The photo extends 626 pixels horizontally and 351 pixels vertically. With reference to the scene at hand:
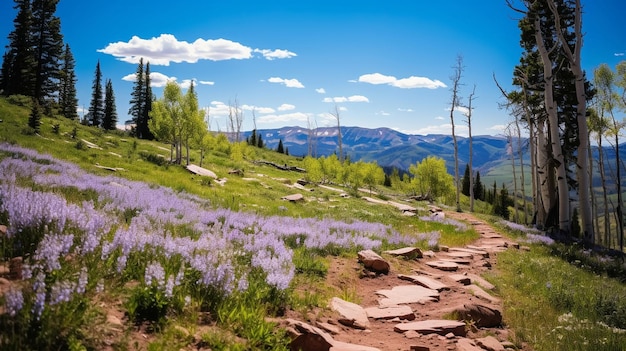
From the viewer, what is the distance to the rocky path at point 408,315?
432 centimetres

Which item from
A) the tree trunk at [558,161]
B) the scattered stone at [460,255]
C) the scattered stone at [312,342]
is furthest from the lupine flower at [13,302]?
the tree trunk at [558,161]

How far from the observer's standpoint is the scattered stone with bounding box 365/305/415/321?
17.6 ft

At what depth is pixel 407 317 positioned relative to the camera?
539cm

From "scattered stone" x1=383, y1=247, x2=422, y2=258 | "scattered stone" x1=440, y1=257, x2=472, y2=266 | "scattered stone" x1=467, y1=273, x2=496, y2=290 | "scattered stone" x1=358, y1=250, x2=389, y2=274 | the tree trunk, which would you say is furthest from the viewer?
the tree trunk

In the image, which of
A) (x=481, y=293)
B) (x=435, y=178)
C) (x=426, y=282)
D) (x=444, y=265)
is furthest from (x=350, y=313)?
(x=435, y=178)

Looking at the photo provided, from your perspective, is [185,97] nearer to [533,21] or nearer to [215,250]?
[533,21]

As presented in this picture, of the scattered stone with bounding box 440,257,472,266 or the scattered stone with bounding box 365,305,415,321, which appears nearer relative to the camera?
the scattered stone with bounding box 365,305,415,321

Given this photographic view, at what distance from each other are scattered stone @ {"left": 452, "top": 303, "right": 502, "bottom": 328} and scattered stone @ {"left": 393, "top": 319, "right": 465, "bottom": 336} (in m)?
0.49

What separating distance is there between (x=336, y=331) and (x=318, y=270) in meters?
2.28

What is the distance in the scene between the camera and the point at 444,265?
8953 mm

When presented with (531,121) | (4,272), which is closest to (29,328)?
(4,272)

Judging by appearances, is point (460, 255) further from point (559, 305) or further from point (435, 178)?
point (435, 178)

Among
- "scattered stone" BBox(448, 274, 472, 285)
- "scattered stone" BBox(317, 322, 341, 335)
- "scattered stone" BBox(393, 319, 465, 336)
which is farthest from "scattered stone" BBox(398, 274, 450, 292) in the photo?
"scattered stone" BBox(317, 322, 341, 335)

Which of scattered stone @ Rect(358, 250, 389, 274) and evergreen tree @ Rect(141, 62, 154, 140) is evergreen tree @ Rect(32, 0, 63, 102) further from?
scattered stone @ Rect(358, 250, 389, 274)
